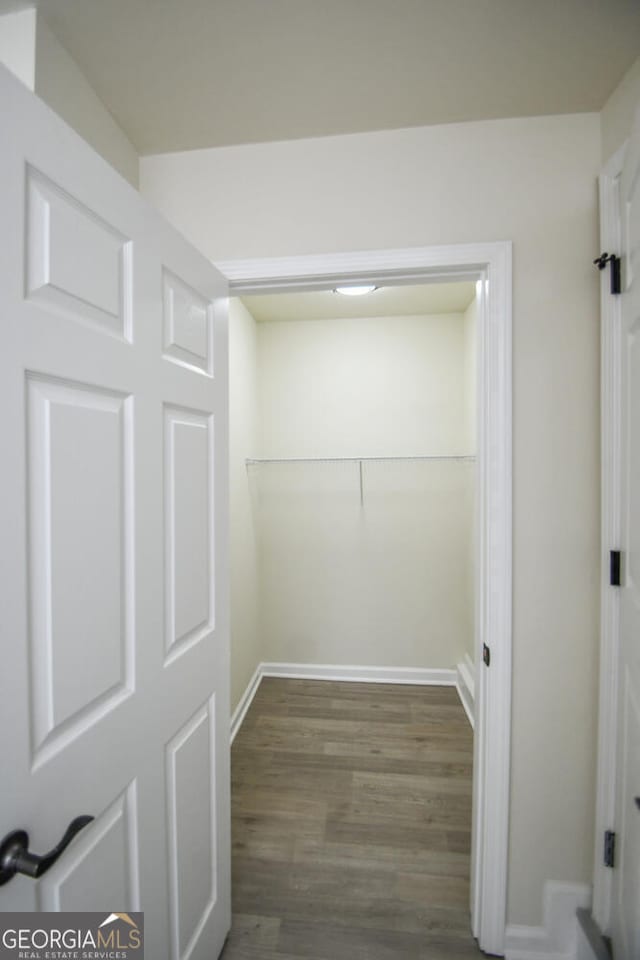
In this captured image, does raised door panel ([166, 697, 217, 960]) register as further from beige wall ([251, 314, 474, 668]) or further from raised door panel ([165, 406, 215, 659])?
beige wall ([251, 314, 474, 668])

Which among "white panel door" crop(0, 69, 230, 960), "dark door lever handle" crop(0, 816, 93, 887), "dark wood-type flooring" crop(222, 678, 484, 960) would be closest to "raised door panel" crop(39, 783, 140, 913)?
"white panel door" crop(0, 69, 230, 960)

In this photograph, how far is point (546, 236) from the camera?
1.30m

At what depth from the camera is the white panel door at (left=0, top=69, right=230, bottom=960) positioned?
650mm

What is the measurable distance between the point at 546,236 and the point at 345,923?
2.27 metres

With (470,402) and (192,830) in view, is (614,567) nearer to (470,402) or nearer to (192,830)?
(192,830)

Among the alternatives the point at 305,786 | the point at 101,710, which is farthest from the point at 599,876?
the point at 101,710

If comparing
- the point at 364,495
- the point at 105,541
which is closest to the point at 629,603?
the point at 105,541

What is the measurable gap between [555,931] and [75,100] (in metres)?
2.71

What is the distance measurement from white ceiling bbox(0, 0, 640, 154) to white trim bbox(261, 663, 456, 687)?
118 inches

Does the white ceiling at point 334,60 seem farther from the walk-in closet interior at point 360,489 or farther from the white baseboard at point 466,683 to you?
the white baseboard at point 466,683

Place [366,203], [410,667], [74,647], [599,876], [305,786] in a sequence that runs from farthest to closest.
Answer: [410,667], [305,786], [366,203], [599,876], [74,647]

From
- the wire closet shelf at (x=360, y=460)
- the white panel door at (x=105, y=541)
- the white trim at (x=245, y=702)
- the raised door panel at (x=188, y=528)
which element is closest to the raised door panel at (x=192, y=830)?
the white panel door at (x=105, y=541)

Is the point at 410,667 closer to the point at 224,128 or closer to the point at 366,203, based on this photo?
the point at 366,203

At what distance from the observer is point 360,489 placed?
10.2 ft
